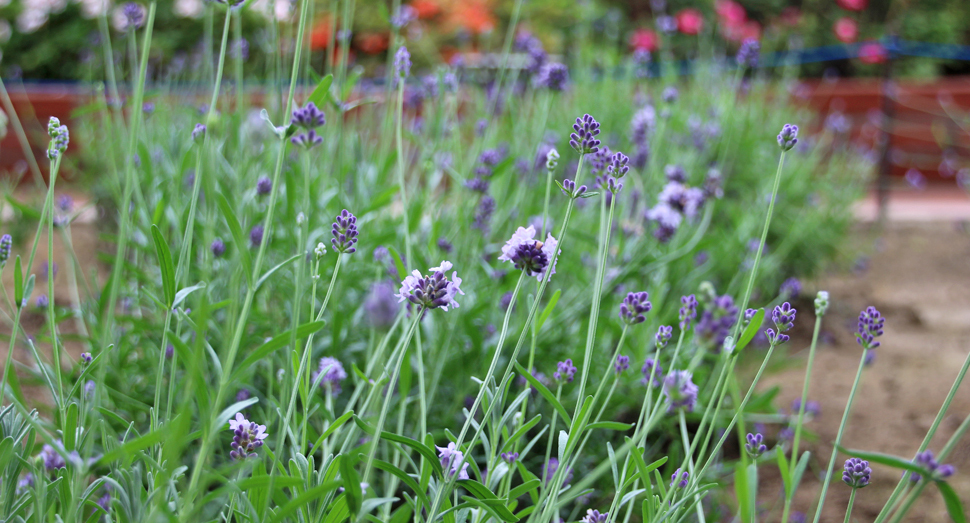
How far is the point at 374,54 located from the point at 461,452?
5.33 metres

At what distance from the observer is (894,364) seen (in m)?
2.64

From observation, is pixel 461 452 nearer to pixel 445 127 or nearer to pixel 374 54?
pixel 445 127

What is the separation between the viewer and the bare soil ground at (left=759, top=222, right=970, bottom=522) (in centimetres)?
185

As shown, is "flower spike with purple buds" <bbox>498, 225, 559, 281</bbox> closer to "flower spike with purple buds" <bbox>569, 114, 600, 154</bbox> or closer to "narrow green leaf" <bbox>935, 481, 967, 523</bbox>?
"flower spike with purple buds" <bbox>569, 114, 600, 154</bbox>

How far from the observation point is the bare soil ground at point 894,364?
1.85m

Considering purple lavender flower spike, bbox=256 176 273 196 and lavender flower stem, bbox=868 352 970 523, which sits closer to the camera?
lavender flower stem, bbox=868 352 970 523

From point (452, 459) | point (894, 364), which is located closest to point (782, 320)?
point (452, 459)

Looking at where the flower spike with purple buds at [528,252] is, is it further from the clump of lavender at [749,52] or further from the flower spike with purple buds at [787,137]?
the clump of lavender at [749,52]

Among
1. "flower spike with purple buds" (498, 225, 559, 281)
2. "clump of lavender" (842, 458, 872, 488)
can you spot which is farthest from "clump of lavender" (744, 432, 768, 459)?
"flower spike with purple buds" (498, 225, 559, 281)

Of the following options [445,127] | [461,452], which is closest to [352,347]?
[461,452]

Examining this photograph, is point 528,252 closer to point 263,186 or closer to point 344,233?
point 344,233

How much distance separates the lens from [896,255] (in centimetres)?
408

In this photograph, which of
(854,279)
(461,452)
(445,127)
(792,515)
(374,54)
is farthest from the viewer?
(374,54)

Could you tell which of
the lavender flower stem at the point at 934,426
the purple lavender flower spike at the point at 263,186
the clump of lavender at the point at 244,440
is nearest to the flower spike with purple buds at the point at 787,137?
the lavender flower stem at the point at 934,426
